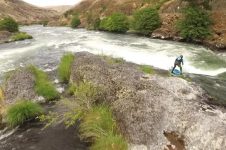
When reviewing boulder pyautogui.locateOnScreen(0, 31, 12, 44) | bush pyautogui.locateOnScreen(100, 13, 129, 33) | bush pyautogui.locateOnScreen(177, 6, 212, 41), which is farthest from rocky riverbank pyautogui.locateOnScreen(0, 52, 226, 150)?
bush pyautogui.locateOnScreen(100, 13, 129, 33)

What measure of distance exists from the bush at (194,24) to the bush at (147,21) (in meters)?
8.06

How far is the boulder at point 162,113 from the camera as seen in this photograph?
13.6 m

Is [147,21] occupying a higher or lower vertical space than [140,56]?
higher

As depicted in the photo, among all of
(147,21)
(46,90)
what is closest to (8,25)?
(147,21)

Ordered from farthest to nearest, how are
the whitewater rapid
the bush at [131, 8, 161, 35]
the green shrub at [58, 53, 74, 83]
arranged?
the bush at [131, 8, 161, 35] < the whitewater rapid < the green shrub at [58, 53, 74, 83]

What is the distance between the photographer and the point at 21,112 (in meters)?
19.3

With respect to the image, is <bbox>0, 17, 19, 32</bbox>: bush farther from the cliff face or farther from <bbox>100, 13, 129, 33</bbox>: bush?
the cliff face

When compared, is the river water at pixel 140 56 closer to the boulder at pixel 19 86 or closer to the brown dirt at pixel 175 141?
the boulder at pixel 19 86

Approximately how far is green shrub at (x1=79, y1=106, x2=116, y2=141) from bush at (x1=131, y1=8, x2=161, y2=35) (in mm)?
50157

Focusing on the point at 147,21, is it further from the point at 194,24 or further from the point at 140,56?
the point at 140,56

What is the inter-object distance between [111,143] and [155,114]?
104 inches

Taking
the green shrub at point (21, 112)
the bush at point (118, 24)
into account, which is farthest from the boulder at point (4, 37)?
the green shrub at point (21, 112)

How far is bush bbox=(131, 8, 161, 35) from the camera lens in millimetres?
65438

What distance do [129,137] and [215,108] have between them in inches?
177
